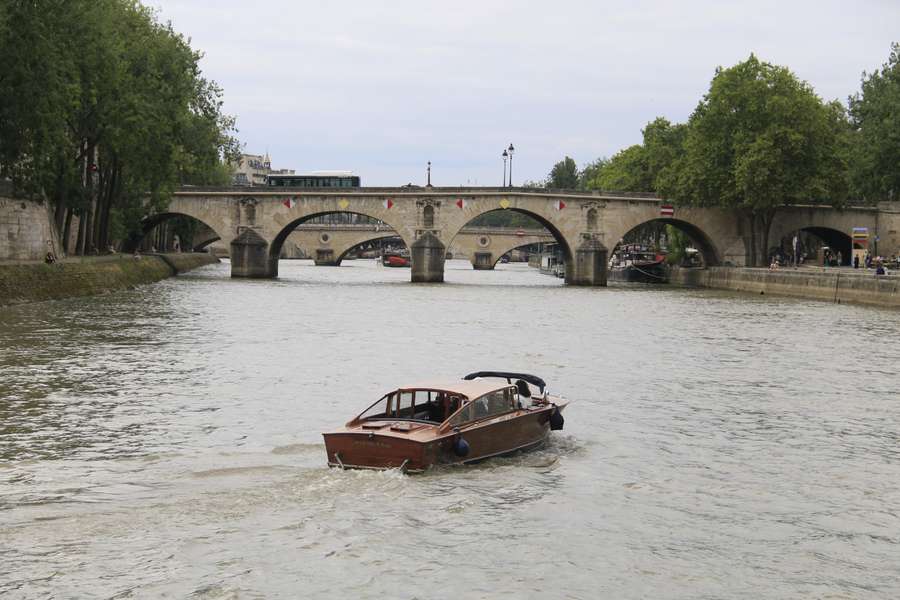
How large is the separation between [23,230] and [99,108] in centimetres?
709

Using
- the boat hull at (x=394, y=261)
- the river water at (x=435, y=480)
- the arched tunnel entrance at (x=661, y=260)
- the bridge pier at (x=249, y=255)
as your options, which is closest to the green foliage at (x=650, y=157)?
the arched tunnel entrance at (x=661, y=260)

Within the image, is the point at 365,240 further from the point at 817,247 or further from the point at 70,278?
the point at 70,278

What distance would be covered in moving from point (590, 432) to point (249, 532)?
31.8 feet

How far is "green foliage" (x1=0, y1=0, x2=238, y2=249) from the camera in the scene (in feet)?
151

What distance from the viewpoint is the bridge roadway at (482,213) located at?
91.3 m

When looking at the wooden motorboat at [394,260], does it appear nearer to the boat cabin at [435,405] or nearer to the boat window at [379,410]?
the boat cabin at [435,405]

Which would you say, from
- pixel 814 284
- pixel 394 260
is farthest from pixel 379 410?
pixel 394 260

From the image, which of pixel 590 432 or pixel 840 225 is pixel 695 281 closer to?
pixel 840 225

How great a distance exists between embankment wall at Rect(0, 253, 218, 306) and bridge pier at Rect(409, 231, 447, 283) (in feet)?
68.6

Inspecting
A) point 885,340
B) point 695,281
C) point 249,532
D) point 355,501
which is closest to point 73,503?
point 249,532

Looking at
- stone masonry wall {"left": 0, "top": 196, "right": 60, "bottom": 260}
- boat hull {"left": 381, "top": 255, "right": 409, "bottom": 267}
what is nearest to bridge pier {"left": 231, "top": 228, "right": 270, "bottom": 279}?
stone masonry wall {"left": 0, "top": 196, "right": 60, "bottom": 260}

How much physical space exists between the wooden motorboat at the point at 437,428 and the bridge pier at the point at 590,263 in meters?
69.5

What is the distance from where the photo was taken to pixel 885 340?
4394cm

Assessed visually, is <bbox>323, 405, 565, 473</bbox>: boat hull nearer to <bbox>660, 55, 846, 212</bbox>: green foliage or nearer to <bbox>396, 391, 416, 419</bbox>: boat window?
<bbox>396, 391, 416, 419</bbox>: boat window
